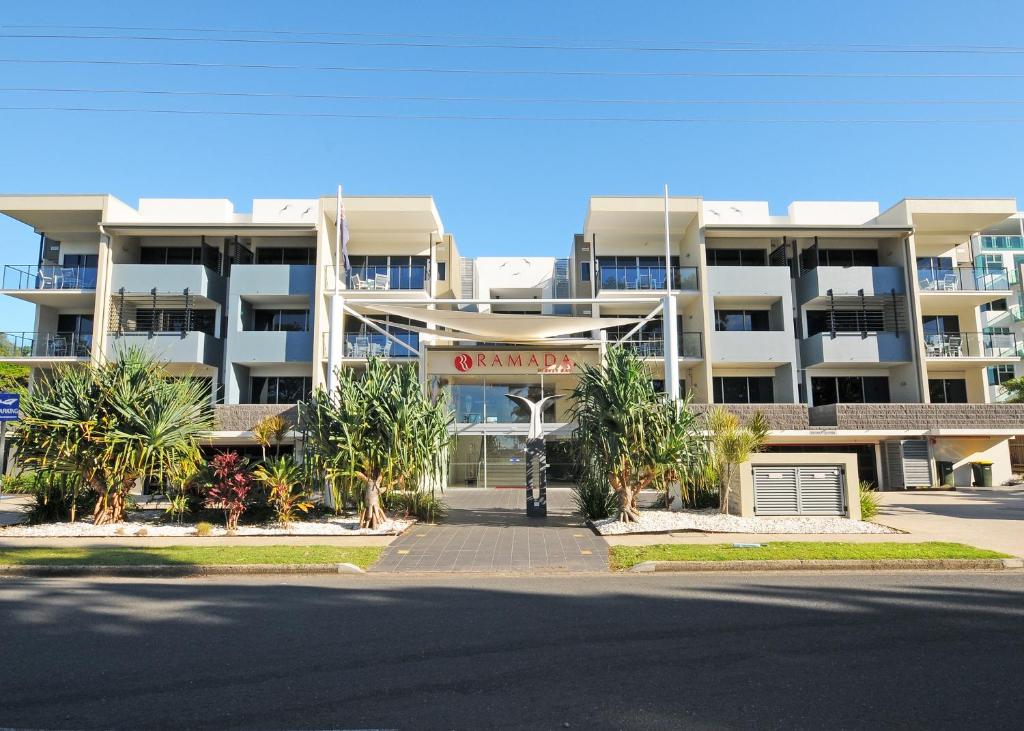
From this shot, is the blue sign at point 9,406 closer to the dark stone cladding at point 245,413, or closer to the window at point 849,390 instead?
the dark stone cladding at point 245,413

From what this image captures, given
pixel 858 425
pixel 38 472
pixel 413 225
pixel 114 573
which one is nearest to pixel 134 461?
pixel 38 472

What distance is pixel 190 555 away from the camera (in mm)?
10266

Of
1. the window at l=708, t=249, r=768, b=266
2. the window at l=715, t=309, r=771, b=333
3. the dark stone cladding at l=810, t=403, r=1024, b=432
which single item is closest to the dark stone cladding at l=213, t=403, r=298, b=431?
the window at l=715, t=309, r=771, b=333

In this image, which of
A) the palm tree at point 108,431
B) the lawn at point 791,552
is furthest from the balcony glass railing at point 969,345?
the palm tree at point 108,431

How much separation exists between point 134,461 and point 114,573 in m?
4.96

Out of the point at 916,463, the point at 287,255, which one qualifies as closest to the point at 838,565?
the point at 916,463

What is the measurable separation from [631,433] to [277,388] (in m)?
20.3

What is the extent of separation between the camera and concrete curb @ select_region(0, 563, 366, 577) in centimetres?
945

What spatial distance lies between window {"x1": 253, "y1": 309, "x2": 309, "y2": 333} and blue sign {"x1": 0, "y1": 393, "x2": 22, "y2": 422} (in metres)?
15.8

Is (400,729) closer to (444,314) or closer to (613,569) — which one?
(613,569)

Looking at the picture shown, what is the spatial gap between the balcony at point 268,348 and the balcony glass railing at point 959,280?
26226 mm

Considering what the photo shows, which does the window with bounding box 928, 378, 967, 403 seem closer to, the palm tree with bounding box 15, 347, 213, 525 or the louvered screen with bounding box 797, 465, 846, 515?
the louvered screen with bounding box 797, 465, 846, 515

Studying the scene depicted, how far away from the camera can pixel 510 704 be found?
4.35 metres

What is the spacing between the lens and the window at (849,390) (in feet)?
98.2
